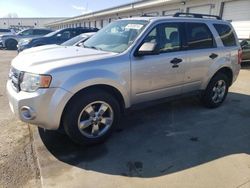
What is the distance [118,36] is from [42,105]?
1.86m

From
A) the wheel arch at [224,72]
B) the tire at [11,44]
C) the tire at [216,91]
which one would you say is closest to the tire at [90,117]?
the wheel arch at [224,72]

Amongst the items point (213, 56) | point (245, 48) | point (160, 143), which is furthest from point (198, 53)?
point (245, 48)

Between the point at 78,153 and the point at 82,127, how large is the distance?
1.20 ft

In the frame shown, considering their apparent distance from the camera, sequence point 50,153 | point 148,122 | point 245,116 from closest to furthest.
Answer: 1. point 50,153
2. point 148,122
3. point 245,116

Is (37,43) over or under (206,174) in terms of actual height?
over

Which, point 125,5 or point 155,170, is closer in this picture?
point 155,170

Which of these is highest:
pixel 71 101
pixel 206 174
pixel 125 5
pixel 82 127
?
pixel 125 5

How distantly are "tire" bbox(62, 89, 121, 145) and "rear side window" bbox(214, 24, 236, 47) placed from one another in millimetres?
2956

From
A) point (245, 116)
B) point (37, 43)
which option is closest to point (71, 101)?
point (245, 116)

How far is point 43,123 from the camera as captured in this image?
128 inches

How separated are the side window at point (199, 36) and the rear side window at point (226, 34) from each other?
1.11 ft

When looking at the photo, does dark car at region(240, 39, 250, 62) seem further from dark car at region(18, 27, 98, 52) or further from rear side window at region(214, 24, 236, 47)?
dark car at region(18, 27, 98, 52)

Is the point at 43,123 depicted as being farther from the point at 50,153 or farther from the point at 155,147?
the point at 155,147

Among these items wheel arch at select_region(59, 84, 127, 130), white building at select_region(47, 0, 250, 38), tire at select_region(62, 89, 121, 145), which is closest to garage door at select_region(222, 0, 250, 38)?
white building at select_region(47, 0, 250, 38)
